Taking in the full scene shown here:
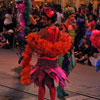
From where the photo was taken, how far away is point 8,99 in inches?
254

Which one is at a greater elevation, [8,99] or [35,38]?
[35,38]

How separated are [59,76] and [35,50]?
63 centimetres

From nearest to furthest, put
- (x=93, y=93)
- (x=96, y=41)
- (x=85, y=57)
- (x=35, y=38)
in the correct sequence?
(x=35, y=38), (x=96, y=41), (x=93, y=93), (x=85, y=57)

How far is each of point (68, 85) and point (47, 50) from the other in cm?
260

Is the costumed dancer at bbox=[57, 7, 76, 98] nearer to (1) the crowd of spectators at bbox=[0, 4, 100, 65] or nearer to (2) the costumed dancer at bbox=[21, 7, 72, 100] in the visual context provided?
(2) the costumed dancer at bbox=[21, 7, 72, 100]

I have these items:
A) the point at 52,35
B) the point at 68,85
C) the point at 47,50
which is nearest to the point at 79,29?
the point at 68,85

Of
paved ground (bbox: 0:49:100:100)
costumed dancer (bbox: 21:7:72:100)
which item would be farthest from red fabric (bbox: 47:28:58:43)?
paved ground (bbox: 0:49:100:100)

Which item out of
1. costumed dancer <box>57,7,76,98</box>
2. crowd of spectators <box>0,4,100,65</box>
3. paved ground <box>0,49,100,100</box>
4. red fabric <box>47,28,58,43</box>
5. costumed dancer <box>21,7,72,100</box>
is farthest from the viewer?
crowd of spectators <box>0,4,100,65</box>

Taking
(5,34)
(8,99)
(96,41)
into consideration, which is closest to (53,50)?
(96,41)

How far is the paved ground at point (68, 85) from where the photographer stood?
6.75m

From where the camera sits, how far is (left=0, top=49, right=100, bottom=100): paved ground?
6754mm

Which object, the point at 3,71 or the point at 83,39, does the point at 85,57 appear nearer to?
the point at 83,39

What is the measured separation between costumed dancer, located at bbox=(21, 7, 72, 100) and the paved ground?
3.34ft

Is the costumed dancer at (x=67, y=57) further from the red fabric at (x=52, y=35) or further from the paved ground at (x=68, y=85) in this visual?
the red fabric at (x=52, y=35)
